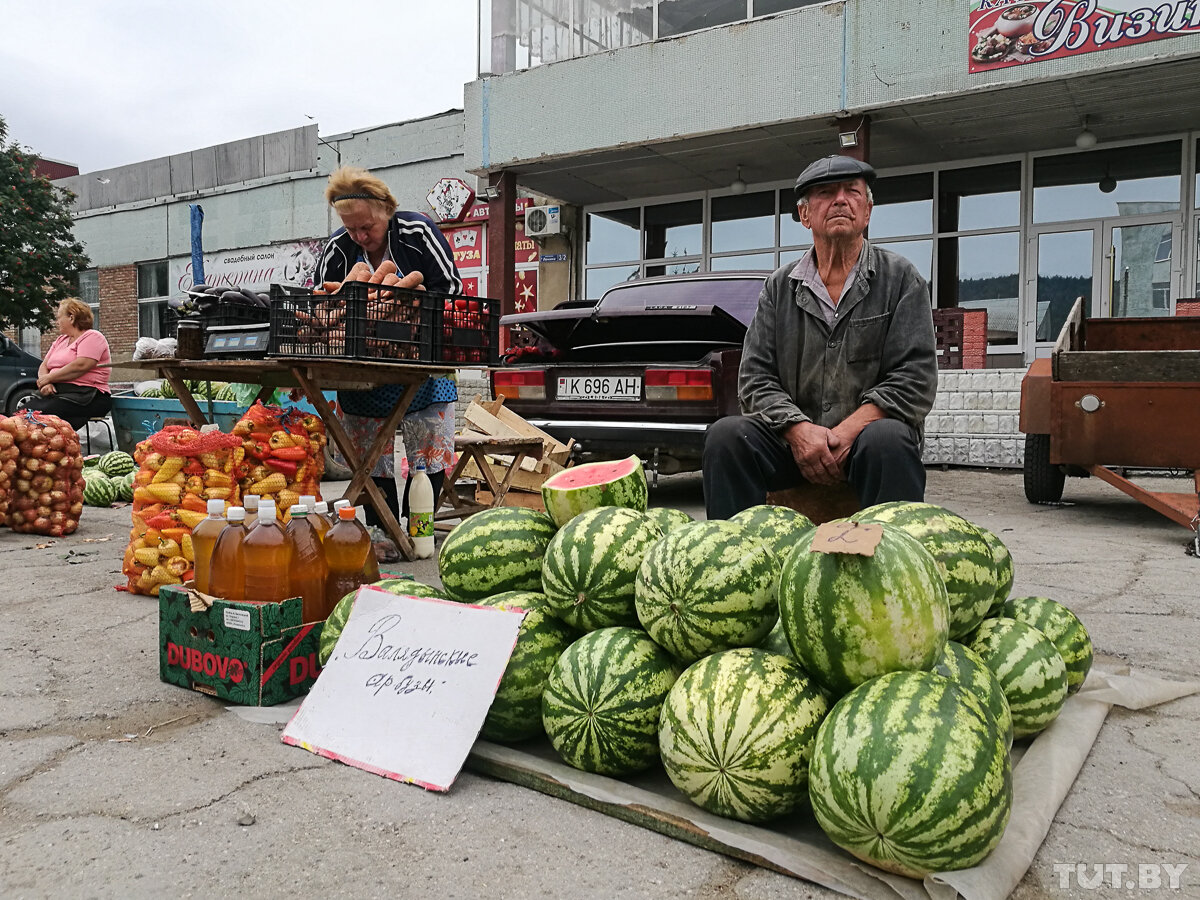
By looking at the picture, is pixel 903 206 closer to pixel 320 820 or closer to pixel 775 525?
pixel 775 525

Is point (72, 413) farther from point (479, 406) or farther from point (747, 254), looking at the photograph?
point (747, 254)

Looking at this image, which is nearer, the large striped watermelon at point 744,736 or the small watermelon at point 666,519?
the large striped watermelon at point 744,736

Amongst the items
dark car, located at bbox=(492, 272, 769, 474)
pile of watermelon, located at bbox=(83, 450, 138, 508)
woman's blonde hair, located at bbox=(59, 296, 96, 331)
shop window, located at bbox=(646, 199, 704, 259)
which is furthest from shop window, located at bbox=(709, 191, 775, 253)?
pile of watermelon, located at bbox=(83, 450, 138, 508)

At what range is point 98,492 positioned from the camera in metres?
7.48

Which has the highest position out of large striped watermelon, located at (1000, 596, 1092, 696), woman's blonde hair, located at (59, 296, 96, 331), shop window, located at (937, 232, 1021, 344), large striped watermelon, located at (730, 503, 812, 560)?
shop window, located at (937, 232, 1021, 344)

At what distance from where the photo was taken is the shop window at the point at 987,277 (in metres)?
13.2

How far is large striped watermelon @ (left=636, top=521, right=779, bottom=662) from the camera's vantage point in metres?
1.88

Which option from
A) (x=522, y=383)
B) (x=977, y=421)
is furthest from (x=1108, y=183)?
(x=522, y=383)

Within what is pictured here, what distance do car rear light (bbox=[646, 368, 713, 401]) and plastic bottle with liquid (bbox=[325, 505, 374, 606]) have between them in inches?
137

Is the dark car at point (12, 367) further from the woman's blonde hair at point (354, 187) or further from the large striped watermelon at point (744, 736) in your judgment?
the large striped watermelon at point (744, 736)

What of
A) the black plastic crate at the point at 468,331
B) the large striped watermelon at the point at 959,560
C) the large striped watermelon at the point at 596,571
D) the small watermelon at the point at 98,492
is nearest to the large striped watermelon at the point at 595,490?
the large striped watermelon at the point at 596,571

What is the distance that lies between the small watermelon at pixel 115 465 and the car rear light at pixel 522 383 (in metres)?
3.91

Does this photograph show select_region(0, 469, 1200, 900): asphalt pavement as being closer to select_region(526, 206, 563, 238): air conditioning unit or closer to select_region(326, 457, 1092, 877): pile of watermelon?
select_region(326, 457, 1092, 877): pile of watermelon

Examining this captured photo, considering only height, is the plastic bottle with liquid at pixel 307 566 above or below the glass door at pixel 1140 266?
below
